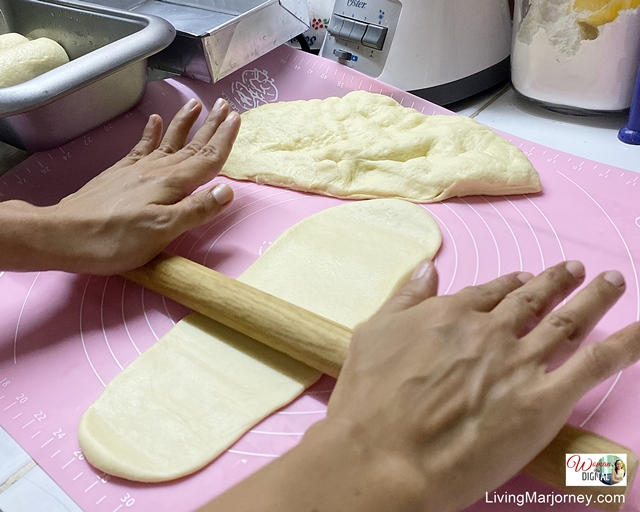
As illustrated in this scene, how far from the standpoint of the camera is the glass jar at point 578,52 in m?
0.92

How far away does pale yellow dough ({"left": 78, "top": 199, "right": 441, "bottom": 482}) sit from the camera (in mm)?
573

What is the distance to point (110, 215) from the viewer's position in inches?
29.3

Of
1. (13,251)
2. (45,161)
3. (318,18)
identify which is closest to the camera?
(13,251)

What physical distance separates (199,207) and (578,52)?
2.34 ft

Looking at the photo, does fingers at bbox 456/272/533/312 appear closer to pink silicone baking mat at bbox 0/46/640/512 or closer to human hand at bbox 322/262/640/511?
human hand at bbox 322/262/640/511

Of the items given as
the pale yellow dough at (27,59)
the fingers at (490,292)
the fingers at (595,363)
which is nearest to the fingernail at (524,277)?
the fingers at (490,292)

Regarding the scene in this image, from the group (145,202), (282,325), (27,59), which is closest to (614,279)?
(282,325)

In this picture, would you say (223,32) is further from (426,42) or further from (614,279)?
(614,279)

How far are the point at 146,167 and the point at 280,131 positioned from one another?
→ 0.27 metres

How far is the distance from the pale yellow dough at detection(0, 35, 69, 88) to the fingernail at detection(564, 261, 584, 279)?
3.04 feet

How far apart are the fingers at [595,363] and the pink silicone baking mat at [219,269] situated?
0.13 metres

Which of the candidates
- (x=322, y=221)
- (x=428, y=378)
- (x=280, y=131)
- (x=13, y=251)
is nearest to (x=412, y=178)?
(x=322, y=221)

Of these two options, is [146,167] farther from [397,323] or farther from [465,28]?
[465,28]

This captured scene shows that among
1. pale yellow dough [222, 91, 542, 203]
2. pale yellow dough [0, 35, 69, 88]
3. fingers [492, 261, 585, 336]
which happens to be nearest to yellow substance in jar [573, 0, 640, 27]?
pale yellow dough [222, 91, 542, 203]
